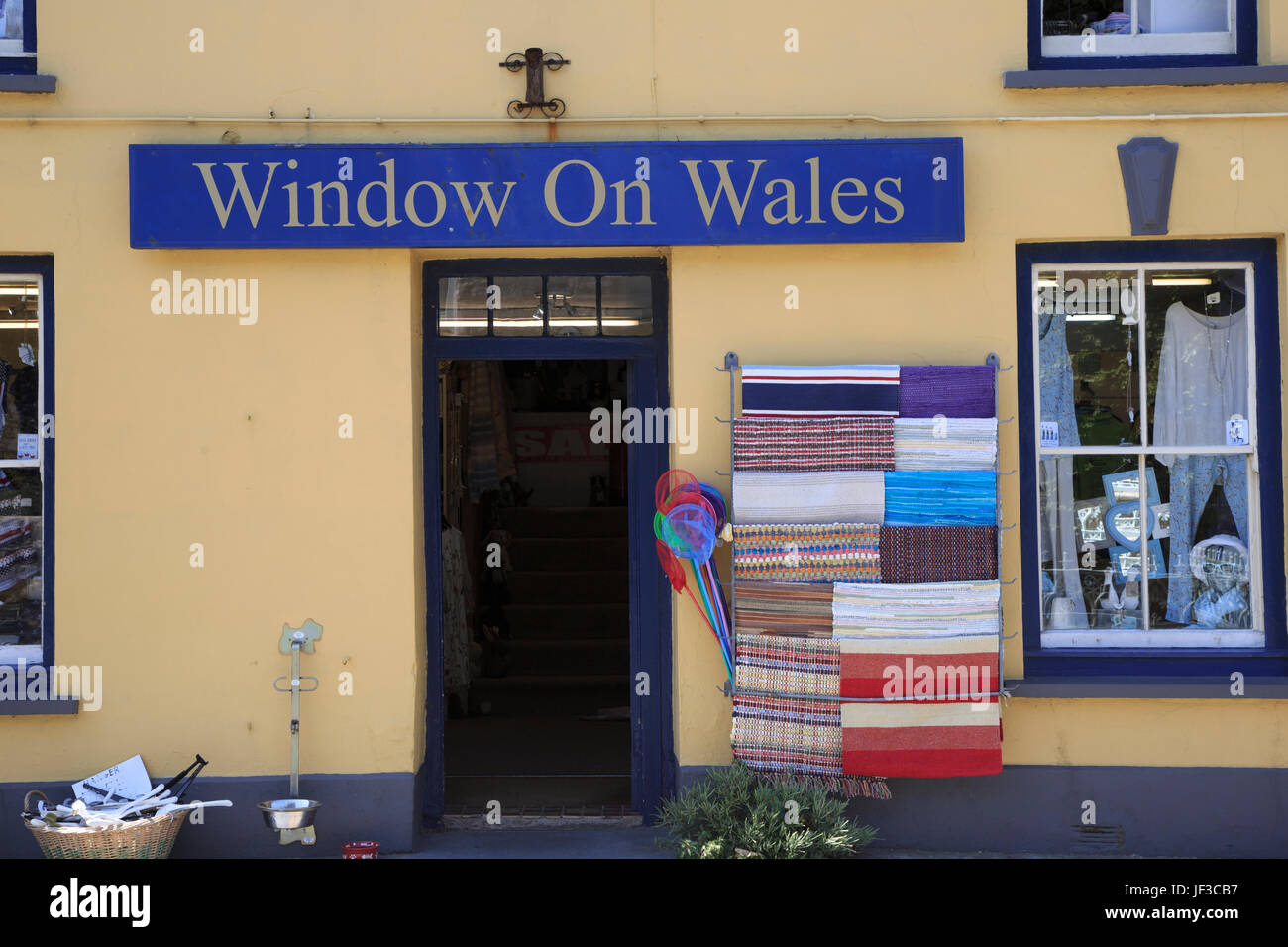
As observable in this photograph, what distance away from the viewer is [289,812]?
17.8 feet

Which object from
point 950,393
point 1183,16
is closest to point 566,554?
point 950,393

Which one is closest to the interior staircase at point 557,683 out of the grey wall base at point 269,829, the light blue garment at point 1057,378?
the grey wall base at point 269,829

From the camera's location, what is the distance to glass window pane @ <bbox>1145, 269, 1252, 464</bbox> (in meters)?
6.02

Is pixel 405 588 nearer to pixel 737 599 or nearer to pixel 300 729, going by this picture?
pixel 300 729

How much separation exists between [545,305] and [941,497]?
7.46 feet

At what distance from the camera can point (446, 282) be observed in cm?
624

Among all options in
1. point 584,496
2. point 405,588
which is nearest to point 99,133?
point 405,588

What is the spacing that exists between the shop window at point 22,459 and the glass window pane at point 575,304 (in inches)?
101

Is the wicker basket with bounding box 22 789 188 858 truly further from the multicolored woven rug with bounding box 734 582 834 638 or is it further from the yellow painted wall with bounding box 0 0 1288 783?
the multicolored woven rug with bounding box 734 582 834 638

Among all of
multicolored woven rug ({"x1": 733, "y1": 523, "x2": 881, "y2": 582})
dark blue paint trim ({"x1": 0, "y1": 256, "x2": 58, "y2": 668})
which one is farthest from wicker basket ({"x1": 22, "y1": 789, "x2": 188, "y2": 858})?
multicolored woven rug ({"x1": 733, "y1": 523, "x2": 881, "y2": 582})

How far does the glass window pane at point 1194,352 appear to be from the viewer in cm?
602

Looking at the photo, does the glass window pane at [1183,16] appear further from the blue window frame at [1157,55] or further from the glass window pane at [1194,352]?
the glass window pane at [1194,352]

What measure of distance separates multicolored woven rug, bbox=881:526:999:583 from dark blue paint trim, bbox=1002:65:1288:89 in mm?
2229

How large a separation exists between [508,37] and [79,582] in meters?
3.43
